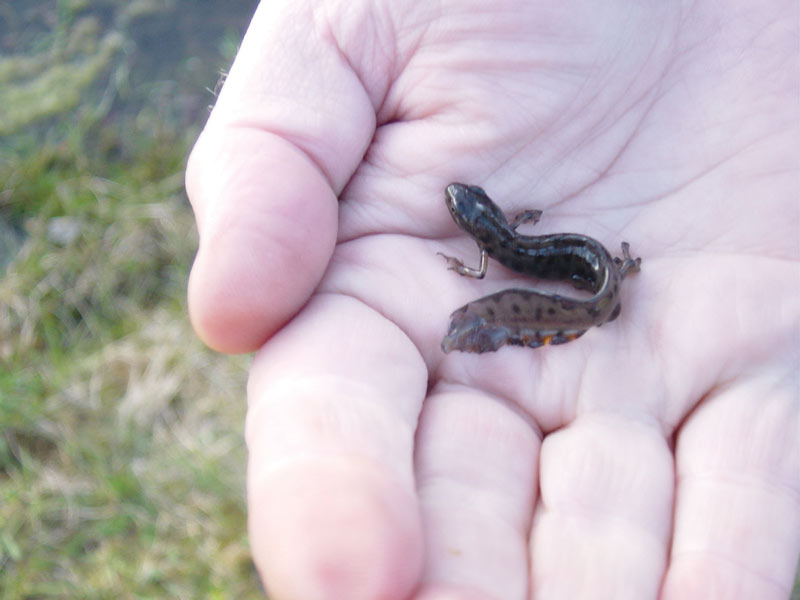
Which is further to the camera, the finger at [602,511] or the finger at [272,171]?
the finger at [272,171]

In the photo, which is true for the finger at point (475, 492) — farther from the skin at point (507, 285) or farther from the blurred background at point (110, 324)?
the blurred background at point (110, 324)

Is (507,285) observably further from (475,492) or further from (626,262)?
(475,492)

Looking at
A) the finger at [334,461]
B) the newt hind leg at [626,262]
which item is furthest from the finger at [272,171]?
the newt hind leg at [626,262]

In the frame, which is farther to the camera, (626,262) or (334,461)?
(626,262)

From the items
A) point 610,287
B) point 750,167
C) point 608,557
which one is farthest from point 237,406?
point 750,167

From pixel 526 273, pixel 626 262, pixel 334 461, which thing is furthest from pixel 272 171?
pixel 626 262

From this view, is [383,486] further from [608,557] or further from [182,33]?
[182,33]
